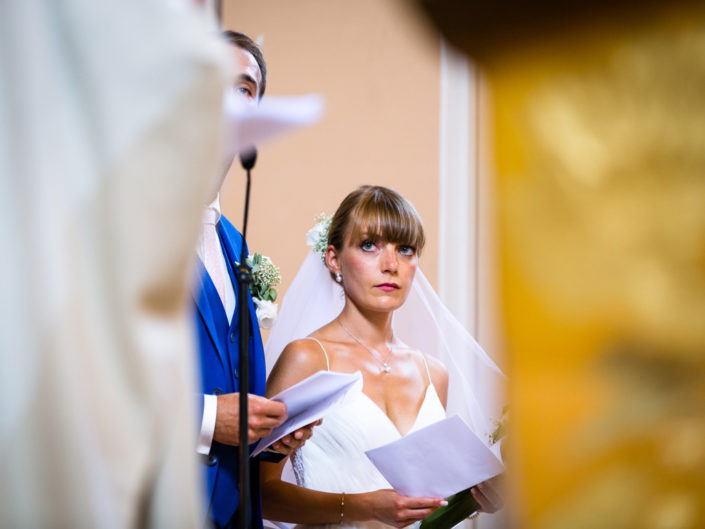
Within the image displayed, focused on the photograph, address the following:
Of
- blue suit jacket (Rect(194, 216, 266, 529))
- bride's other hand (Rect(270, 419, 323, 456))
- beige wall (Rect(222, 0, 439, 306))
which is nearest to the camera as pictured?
blue suit jacket (Rect(194, 216, 266, 529))

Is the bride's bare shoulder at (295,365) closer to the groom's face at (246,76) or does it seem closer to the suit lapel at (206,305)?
the suit lapel at (206,305)

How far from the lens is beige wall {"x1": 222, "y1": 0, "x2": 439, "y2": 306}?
13.3ft

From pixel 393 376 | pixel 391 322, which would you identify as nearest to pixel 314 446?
pixel 393 376

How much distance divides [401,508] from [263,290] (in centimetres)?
82

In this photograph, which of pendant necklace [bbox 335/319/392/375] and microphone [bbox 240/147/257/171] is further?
pendant necklace [bbox 335/319/392/375]

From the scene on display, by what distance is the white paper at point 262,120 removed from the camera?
2.73 feet

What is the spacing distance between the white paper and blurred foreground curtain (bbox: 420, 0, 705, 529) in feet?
1.06

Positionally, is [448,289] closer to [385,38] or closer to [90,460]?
[385,38]

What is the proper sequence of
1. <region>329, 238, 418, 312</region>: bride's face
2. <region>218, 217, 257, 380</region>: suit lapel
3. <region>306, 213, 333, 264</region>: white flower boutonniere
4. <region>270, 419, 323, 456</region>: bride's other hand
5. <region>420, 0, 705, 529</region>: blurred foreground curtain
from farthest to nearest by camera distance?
<region>306, 213, 333, 264</region>: white flower boutonniere < <region>329, 238, 418, 312</region>: bride's face < <region>218, 217, 257, 380</region>: suit lapel < <region>270, 419, 323, 456</region>: bride's other hand < <region>420, 0, 705, 529</region>: blurred foreground curtain

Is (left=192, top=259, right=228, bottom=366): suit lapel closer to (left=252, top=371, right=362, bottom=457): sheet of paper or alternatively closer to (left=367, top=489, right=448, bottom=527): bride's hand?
(left=252, top=371, right=362, bottom=457): sheet of paper

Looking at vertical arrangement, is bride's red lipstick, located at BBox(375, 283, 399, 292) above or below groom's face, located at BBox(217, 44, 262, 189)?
below

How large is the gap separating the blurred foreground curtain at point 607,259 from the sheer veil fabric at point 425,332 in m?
2.43

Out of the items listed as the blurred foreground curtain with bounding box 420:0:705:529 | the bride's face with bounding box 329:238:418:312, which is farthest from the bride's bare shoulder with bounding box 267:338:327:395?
the blurred foreground curtain with bounding box 420:0:705:529

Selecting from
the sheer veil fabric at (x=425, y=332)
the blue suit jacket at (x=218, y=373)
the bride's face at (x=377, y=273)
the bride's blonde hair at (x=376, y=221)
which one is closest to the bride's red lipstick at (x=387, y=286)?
the bride's face at (x=377, y=273)
